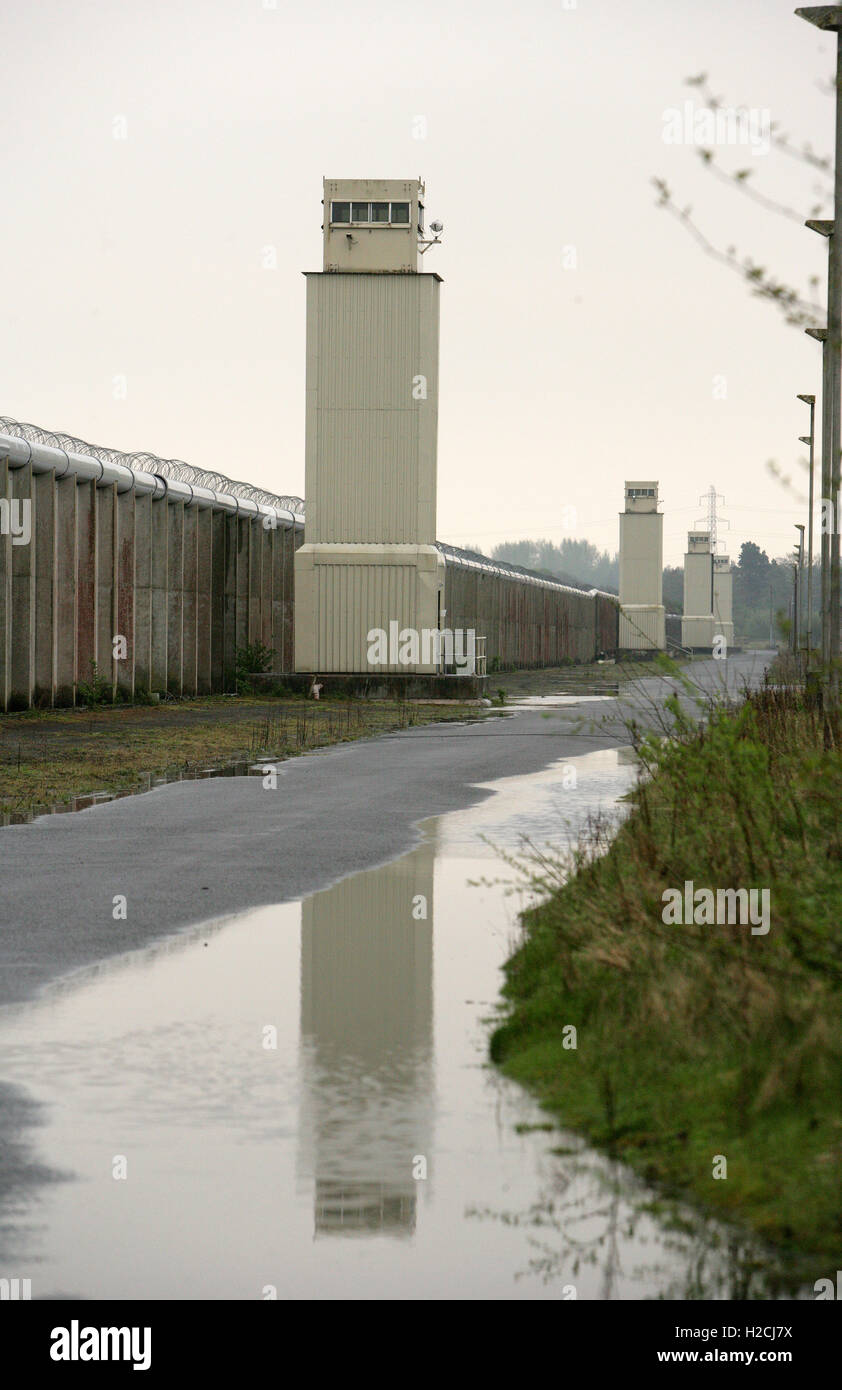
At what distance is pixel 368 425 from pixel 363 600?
152 inches

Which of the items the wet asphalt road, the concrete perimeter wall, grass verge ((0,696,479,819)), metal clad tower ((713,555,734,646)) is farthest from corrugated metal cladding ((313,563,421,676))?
metal clad tower ((713,555,734,646))

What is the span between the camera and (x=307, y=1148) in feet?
18.6

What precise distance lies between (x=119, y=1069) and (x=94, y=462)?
28837 mm

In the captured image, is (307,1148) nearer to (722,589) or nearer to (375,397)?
(375,397)

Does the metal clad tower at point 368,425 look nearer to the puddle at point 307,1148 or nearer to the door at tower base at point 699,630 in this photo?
the puddle at point 307,1148

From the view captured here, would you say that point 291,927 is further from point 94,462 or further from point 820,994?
point 94,462

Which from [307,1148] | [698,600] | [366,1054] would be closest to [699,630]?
[698,600]

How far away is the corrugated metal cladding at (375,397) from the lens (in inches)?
1561

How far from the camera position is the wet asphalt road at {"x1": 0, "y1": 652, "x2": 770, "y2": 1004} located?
972 cm

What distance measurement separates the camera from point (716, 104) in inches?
247

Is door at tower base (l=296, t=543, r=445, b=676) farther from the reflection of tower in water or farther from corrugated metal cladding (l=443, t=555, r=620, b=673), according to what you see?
the reflection of tower in water

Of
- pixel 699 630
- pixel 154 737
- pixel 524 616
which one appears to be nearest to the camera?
pixel 154 737

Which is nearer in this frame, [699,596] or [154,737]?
[154,737]
